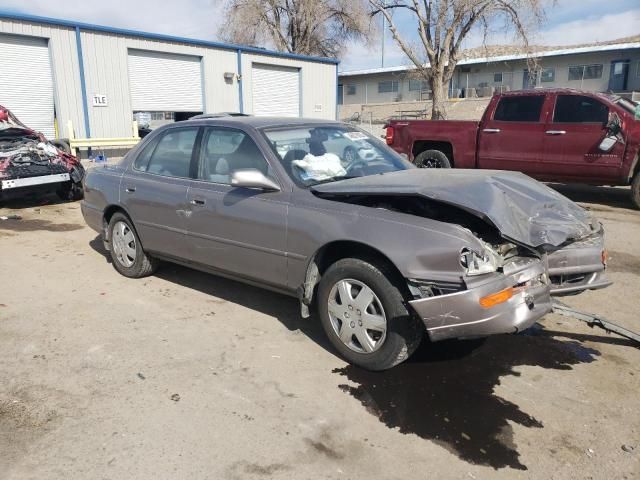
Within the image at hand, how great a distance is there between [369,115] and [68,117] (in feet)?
89.8

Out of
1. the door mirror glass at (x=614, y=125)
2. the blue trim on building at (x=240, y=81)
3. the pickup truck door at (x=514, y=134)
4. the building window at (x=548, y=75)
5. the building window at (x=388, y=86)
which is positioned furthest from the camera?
the building window at (x=388, y=86)

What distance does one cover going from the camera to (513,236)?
3314mm

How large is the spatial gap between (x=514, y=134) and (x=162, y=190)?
275 inches

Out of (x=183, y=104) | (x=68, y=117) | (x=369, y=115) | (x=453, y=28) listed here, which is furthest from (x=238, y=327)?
(x=369, y=115)

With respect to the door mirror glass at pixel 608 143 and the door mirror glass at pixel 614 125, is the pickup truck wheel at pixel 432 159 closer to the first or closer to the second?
the door mirror glass at pixel 608 143

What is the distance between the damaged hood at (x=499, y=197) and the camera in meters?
3.36

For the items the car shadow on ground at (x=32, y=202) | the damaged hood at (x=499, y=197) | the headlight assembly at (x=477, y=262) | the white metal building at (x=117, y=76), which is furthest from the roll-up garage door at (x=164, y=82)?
the headlight assembly at (x=477, y=262)

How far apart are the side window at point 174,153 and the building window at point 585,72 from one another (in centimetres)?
3885

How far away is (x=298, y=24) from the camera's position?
120 ft

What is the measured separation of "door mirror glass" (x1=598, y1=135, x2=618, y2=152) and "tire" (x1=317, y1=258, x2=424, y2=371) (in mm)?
7027

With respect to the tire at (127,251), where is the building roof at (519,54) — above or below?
above

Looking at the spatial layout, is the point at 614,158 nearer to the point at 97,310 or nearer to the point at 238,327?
the point at 238,327

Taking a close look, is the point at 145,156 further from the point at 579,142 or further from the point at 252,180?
the point at 579,142

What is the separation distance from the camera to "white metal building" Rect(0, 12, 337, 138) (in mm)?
15141
